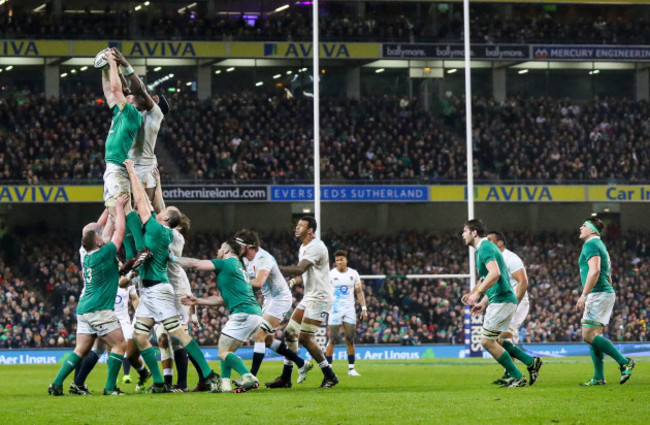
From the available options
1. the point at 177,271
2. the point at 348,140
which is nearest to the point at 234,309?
the point at 177,271

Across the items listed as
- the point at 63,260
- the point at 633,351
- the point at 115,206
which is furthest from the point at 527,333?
the point at 115,206

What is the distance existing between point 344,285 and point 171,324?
8.57m

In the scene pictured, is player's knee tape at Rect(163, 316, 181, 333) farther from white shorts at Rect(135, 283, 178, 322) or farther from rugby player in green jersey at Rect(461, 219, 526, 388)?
rugby player in green jersey at Rect(461, 219, 526, 388)

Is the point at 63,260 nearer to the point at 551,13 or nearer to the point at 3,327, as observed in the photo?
the point at 3,327

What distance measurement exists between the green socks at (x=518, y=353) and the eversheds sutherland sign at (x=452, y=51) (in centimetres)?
2726

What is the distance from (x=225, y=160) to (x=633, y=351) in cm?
1624

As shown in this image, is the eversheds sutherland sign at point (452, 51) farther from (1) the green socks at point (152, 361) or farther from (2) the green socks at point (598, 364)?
(1) the green socks at point (152, 361)

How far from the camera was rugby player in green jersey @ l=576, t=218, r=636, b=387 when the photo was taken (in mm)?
16406

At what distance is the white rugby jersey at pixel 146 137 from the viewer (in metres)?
15.7

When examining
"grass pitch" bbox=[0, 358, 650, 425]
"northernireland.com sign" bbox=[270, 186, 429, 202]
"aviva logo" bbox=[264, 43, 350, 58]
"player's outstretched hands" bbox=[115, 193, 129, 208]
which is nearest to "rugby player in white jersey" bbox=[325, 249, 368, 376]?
"grass pitch" bbox=[0, 358, 650, 425]

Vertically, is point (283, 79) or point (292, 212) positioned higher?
point (283, 79)

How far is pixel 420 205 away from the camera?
48344mm

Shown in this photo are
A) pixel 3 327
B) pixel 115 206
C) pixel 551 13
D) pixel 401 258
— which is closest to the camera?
pixel 115 206

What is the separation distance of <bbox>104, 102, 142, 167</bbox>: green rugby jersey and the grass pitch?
3.04 metres
